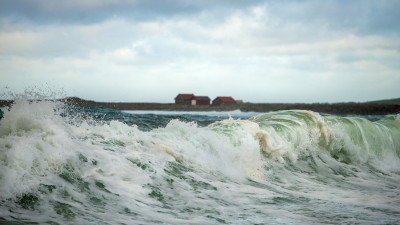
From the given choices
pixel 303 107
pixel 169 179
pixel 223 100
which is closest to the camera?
pixel 169 179

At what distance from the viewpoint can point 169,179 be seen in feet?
19.5

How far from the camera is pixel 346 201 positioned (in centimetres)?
608

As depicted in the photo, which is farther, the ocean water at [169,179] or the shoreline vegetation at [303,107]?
the shoreline vegetation at [303,107]

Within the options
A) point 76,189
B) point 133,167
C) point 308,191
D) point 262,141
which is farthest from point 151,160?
point 262,141

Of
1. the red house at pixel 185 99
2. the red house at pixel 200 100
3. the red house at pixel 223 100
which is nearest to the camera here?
the red house at pixel 185 99

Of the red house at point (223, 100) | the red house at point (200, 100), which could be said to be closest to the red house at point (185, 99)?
the red house at point (200, 100)

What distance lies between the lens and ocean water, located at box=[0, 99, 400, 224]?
15.1ft

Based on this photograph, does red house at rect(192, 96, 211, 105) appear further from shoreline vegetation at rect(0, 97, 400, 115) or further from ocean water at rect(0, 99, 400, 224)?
ocean water at rect(0, 99, 400, 224)

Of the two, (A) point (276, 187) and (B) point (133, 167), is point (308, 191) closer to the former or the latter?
(A) point (276, 187)

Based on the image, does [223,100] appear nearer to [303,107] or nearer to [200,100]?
[200,100]

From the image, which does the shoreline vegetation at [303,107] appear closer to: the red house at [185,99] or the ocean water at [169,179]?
the red house at [185,99]

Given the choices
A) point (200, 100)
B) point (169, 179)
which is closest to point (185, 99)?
point (200, 100)

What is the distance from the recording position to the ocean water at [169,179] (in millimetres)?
4617

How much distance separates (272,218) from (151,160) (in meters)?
2.14
